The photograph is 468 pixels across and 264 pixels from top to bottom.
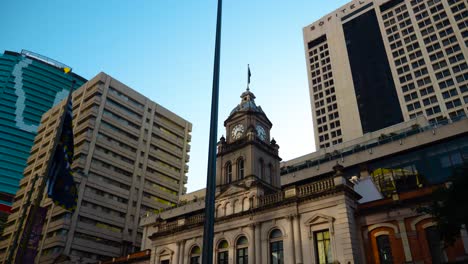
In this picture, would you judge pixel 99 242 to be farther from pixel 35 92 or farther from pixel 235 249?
pixel 35 92

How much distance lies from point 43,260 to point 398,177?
182ft

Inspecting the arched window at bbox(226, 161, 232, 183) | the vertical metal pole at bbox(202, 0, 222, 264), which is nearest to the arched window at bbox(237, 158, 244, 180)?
the arched window at bbox(226, 161, 232, 183)

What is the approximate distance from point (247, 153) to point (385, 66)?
252 feet

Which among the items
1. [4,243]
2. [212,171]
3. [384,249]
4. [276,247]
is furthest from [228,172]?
[4,243]

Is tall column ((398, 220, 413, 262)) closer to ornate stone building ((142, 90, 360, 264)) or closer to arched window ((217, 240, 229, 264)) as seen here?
ornate stone building ((142, 90, 360, 264))

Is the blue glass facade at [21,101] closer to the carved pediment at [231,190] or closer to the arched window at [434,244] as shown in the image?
the carved pediment at [231,190]

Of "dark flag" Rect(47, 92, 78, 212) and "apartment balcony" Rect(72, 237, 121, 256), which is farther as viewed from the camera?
"apartment balcony" Rect(72, 237, 121, 256)

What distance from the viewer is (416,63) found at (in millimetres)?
92250

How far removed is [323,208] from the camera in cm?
2772

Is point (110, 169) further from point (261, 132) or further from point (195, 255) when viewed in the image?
point (261, 132)

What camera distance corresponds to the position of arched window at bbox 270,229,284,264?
29117mm

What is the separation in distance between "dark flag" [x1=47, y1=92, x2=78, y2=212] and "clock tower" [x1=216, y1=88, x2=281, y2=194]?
704 inches

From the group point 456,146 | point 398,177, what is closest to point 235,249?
point 398,177

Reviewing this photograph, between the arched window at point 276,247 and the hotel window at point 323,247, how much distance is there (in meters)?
3.10
